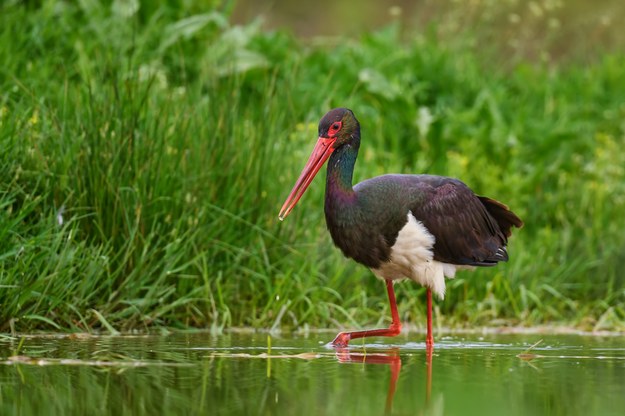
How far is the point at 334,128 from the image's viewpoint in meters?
6.67

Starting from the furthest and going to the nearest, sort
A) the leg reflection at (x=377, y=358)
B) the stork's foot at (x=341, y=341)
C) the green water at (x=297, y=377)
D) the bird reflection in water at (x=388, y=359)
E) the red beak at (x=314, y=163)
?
1. the red beak at (x=314, y=163)
2. the stork's foot at (x=341, y=341)
3. the leg reflection at (x=377, y=358)
4. the bird reflection in water at (x=388, y=359)
5. the green water at (x=297, y=377)

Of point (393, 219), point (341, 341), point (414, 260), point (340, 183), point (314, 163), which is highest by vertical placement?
point (314, 163)

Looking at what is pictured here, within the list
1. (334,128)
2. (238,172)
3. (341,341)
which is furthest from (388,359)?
(238,172)

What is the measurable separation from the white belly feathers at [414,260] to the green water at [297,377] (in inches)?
15.1

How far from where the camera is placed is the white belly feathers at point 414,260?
6484 mm

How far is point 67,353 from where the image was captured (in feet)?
17.8

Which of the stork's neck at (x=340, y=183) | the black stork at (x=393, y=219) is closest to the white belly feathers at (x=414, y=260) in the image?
the black stork at (x=393, y=219)

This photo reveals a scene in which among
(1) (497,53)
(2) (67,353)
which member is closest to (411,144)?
(1) (497,53)

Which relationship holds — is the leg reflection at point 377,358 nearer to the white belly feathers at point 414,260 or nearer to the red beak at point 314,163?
the white belly feathers at point 414,260

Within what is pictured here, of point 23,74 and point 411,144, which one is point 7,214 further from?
point 411,144

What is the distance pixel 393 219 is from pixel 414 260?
0.87ft

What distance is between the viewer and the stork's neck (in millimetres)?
Result: 6453

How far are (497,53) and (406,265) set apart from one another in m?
5.86

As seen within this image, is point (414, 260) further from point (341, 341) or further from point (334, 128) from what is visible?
point (334, 128)
